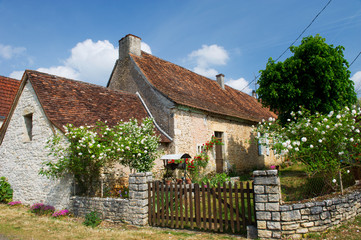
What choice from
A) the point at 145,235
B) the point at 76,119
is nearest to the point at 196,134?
the point at 76,119

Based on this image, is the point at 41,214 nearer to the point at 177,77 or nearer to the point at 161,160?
the point at 161,160

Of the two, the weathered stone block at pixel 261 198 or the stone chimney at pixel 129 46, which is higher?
the stone chimney at pixel 129 46

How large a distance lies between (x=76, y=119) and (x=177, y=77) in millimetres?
7168

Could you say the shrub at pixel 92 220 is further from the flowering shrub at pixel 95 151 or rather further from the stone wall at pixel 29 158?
the stone wall at pixel 29 158

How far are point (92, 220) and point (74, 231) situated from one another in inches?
24.6

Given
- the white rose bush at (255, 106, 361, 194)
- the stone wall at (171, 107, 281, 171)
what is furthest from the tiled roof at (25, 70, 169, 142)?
the white rose bush at (255, 106, 361, 194)

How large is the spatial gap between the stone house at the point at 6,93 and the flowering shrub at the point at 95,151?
22.0 feet

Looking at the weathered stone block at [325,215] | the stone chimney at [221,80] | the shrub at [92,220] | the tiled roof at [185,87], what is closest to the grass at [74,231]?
the shrub at [92,220]

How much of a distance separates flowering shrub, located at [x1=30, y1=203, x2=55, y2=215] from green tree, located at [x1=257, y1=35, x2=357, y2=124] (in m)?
9.41

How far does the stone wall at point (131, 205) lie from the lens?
20.6 ft

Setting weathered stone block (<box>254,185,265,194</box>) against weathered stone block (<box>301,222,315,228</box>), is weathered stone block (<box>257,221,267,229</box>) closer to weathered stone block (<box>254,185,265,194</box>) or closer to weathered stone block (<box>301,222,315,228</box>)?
weathered stone block (<box>254,185,265,194</box>)

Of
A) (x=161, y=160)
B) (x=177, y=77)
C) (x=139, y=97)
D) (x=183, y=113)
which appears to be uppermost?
(x=177, y=77)

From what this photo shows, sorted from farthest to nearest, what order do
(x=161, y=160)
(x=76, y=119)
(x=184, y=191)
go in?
(x=161, y=160)
(x=76, y=119)
(x=184, y=191)

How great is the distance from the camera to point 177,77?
14344mm
